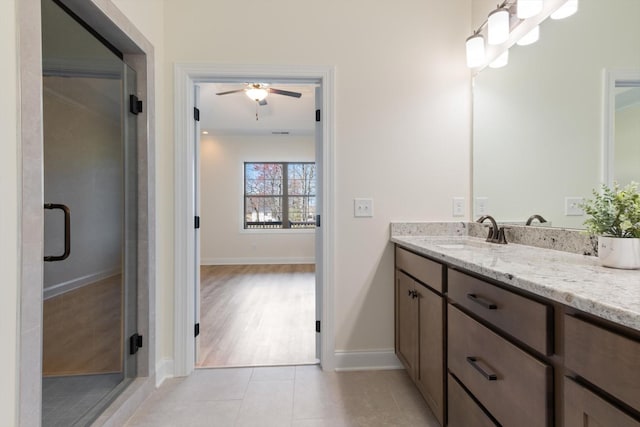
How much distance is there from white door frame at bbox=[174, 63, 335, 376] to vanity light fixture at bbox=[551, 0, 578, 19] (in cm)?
122

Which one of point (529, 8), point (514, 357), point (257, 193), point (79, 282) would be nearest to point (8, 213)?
point (79, 282)

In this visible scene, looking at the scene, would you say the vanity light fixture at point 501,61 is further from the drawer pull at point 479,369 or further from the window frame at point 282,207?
the window frame at point 282,207

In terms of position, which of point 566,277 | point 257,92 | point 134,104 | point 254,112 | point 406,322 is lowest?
point 406,322

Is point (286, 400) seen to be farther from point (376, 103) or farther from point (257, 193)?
point (257, 193)

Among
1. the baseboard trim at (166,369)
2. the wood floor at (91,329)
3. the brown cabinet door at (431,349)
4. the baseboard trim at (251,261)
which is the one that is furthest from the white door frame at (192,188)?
the baseboard trim at (251,261)

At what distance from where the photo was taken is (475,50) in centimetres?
190

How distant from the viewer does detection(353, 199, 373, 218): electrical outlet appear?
6.77 feet

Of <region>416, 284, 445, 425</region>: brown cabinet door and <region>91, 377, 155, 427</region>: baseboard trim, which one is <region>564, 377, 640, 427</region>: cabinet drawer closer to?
<region>416, 284, 445, 425</region>: brown cabinet door

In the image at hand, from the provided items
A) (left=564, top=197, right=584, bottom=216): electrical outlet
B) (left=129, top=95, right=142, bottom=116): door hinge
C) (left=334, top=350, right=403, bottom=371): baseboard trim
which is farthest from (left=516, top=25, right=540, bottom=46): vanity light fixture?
(left=129, top=95, right=142, bottom=116): door hinge

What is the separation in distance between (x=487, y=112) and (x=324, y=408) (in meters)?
2.10

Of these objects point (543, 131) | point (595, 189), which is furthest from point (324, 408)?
point (543, 131)

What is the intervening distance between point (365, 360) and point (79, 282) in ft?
5.98

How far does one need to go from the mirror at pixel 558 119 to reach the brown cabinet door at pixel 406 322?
0.74 meters

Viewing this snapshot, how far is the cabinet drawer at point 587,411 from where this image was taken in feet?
1.92
